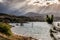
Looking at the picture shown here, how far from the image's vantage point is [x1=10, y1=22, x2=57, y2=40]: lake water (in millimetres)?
8578

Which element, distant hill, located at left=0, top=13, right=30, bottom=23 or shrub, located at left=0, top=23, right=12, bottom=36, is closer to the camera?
shrub, located at left=0, top=23, right=12, bottom=36

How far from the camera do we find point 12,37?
8.27 m

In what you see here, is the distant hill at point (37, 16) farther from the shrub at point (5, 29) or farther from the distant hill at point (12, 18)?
the shrub at point (5, 29)

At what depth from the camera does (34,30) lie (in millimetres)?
8719

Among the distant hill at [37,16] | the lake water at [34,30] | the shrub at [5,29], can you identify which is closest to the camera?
the shrub at [5,29]

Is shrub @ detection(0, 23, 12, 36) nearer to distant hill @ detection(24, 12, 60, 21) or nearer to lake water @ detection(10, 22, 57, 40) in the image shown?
lake water @ detection(10, 22, 57, 40)

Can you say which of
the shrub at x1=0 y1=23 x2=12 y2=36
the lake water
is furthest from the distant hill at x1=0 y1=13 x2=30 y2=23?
the shrub at x1=0 y1=23 x2=12 y2=36

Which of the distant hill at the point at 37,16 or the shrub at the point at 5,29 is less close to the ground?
the distant hill at the point at 37,16

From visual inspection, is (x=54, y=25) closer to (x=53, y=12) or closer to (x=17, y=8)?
(x=53, y=12)

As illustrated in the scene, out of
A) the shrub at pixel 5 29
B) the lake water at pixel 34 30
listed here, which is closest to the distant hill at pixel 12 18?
the lake water at pixel 34 30

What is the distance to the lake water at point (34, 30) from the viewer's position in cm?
858

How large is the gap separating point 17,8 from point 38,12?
35.9 inches

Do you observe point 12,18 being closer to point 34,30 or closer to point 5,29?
point 5,29

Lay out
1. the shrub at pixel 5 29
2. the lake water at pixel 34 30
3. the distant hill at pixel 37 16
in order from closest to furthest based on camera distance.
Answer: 1. the shrub at pixel 5 29
2. the lake water at pixel 34 30
3. the distant hill at pixel 37 16
